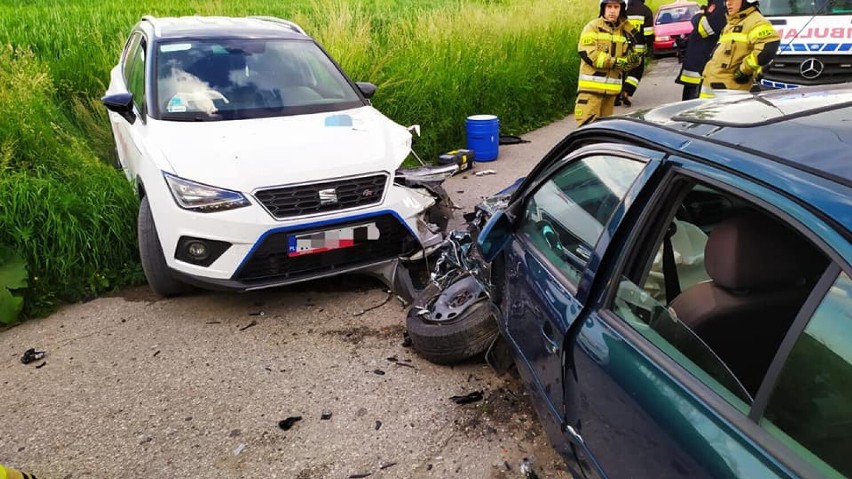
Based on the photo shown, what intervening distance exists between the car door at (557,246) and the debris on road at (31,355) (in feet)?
9.46

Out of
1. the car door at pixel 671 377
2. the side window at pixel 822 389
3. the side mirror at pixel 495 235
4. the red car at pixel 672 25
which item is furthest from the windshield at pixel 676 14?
the side window at pixel 822 389

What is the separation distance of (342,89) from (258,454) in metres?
3.11

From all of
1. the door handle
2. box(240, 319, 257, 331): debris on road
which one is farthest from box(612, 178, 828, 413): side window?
box(240, 319, 257, 331): debris on road

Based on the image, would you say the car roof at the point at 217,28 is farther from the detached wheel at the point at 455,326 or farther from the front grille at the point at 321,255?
the detached wheel at the point at 455,326

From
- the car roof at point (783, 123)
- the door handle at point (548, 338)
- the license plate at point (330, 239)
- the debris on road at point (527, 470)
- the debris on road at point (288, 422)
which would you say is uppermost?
the car roof at point (783, 123)

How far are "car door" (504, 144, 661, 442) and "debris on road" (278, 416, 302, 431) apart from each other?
1.17 metres

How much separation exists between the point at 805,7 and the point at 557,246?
662 cm

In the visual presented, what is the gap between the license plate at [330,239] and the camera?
12.3 ft

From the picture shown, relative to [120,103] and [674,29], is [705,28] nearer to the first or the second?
[120,103]

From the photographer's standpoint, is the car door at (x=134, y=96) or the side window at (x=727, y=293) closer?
the side window at (x=727, y=293)

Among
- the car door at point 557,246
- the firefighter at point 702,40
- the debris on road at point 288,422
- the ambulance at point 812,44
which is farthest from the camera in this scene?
the firefighter at point 702,40

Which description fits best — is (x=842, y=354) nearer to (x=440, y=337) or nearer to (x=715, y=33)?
→ (x=440, y=337)

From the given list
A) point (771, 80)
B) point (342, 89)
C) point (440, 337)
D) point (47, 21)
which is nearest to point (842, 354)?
point (440, 337)

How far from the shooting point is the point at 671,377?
1509 millimetres
